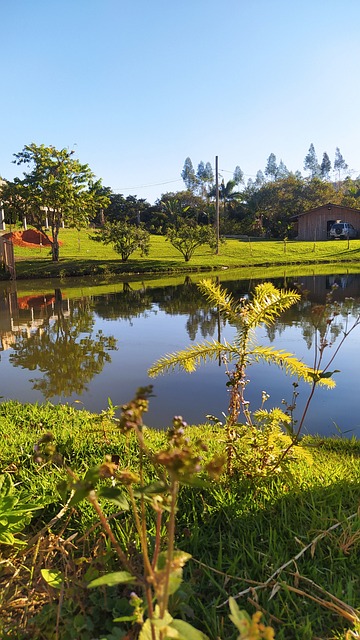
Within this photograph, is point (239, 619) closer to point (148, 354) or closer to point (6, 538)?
point (6, 538)

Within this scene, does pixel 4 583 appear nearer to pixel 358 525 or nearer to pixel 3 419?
pixel 358 525

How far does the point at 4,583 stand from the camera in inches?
70.2

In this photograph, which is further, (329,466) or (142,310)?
(142,310)

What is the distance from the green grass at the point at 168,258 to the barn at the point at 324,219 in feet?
18.7

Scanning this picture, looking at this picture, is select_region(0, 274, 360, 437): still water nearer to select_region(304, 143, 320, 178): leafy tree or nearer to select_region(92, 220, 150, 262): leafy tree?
select_region(92, 220, 150, 262): leafy tree

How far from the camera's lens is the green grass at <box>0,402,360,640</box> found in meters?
1.55

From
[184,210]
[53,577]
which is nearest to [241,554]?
[53,577]

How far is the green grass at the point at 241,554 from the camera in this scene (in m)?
1.55

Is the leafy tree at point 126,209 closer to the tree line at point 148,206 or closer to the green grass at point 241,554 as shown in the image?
the tree line at point 148,206

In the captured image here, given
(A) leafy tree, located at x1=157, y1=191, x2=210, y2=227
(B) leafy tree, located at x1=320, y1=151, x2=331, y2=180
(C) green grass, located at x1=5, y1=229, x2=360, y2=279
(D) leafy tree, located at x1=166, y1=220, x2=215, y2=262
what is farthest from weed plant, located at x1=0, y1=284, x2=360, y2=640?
(B) leafy tree, located at x1=320, y1=151, x2=331, y2=180

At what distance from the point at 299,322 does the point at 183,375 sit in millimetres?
4870

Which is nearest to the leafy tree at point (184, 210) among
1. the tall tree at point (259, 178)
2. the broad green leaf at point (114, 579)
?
the broad green leaf at point (114, 579)

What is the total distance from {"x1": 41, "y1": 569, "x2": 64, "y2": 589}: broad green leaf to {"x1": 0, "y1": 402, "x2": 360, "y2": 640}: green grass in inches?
2.0

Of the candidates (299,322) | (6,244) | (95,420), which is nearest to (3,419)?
(95,420)
